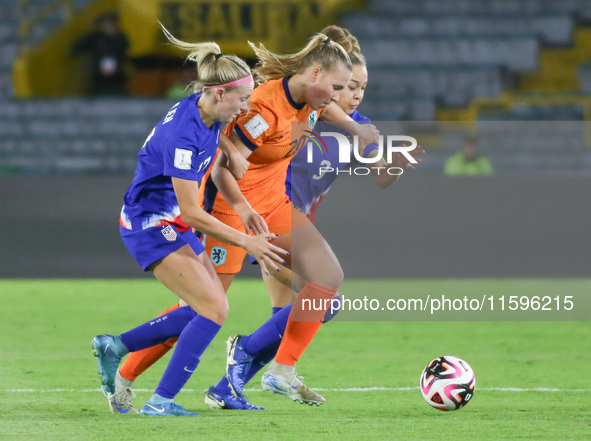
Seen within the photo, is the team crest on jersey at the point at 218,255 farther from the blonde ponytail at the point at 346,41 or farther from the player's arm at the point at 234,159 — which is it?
the blonde ponytail at the point at 346,41

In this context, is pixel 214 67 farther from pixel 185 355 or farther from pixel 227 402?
pixel 227 402

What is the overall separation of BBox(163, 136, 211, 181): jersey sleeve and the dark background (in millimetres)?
5967

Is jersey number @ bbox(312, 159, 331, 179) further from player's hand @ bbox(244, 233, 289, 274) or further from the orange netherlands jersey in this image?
player's hand @ bbox(244, 233, 289, 274)

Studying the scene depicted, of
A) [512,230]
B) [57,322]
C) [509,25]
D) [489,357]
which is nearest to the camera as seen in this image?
[489,357]

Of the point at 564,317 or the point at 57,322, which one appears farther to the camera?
the point at 564,317

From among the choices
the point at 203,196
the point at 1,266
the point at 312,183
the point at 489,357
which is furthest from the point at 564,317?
the point at 1,266

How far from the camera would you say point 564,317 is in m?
8.40

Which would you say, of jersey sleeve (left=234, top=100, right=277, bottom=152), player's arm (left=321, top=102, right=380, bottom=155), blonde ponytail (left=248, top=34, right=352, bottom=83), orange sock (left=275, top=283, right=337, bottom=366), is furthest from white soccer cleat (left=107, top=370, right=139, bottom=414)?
player's arm (left=321, top=102, right=380, bottom=155)

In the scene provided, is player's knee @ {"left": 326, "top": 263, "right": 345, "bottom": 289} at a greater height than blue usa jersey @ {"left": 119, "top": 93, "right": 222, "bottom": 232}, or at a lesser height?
lesser

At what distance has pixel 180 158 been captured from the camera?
3.96 meters

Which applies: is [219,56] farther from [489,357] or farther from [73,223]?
[73,223]

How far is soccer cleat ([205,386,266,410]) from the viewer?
4.48 meters

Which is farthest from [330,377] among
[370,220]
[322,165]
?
[370,220]

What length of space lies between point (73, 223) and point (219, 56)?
6.83 m
